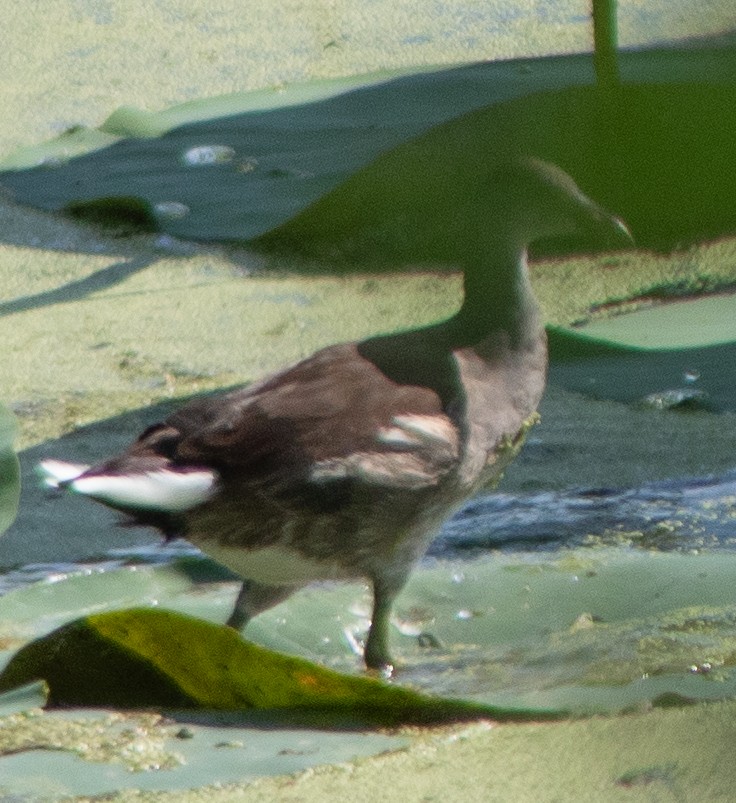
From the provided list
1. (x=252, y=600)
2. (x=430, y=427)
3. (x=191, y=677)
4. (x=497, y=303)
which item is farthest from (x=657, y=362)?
(x=191, y=677)

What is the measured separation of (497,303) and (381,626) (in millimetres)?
537

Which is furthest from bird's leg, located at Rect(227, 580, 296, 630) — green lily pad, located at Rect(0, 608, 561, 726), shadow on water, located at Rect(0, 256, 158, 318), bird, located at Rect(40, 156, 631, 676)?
shadow on water, located at Rect(0, 256, 158, 318)

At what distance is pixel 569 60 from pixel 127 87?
138 cm

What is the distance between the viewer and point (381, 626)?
2.35 metres

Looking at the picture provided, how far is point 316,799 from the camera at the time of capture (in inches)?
67.6

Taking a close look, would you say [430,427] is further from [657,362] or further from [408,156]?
[408,156]

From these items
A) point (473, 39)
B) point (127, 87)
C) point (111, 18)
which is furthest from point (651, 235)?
point (111, 18)

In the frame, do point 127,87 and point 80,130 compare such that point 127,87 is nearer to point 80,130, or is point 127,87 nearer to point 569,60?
point 80,130

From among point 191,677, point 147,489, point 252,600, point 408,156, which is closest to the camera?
point 191,677

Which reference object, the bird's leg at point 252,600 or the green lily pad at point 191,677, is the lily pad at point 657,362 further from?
the green lily pad at point 191,677

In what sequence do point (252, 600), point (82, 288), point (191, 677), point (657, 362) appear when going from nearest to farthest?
1. point (191, 677)
2. point (252, 600)
3. point (657, 362)
4. point (82, 288)

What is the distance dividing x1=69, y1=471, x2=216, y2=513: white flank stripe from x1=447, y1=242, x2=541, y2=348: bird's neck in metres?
0.54

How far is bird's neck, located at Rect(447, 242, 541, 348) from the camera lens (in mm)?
2557

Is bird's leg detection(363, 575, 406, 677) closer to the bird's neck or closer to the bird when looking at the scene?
the bird
